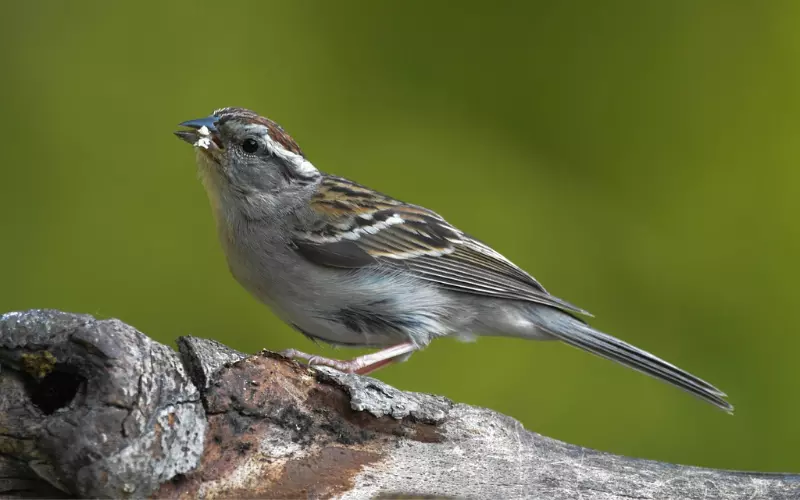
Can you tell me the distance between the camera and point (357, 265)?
9.18ft

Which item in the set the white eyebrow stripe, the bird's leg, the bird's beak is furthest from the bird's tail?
the bird's beak

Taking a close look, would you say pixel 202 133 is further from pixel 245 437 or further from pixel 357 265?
pixel 245 437

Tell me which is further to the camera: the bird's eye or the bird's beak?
the bird's eye

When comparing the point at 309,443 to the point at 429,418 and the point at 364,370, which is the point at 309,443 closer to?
the point at 429,418

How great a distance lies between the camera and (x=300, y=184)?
305 centimetres

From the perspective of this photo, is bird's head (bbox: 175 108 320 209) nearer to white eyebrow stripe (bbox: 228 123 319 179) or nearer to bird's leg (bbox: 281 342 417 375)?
white eyebrow stripe (bbox: 228 123 319 179)

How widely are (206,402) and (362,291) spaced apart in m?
0.93

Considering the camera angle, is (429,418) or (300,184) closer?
(429,418)

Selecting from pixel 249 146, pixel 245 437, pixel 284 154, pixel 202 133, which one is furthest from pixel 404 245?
pixel 245 437

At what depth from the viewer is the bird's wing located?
2848 millimetres

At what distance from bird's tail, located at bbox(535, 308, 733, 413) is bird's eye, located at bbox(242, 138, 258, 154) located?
110 centimetres

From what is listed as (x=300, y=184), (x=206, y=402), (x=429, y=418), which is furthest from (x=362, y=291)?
(x=206, y=402)

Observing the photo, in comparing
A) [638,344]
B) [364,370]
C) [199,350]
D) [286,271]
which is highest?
[638,344]

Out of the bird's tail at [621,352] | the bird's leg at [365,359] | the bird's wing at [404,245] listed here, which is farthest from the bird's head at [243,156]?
the bird's tail at [621,352]
